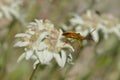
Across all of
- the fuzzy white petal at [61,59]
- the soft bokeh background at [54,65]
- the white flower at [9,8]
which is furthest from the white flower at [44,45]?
the white flower at [9,8]

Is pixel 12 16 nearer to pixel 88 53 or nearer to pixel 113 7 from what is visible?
pixel 88 53

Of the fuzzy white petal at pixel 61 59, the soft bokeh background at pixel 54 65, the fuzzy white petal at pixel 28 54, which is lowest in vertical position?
the fuzzy white petal at pixel 61 59

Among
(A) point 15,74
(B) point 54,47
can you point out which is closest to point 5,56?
(A) point 15,74

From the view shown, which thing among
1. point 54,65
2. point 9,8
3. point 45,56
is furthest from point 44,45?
point 9,8

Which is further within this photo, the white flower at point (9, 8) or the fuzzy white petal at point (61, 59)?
the white flower at point (9, 8)

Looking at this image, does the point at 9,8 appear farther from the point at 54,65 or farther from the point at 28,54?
the point at 28,54

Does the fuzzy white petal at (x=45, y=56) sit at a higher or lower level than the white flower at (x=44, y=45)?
lower

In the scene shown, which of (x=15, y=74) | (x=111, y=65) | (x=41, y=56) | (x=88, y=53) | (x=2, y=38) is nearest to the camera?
(x=41, y=56)

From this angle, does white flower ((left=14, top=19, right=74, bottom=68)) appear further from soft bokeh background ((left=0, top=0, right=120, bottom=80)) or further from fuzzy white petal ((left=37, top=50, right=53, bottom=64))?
soft bokeh background ((left=0, top=0, right=120, bottom=80))

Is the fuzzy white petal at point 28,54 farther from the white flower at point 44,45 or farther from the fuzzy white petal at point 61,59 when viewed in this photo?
the fuzzy white petal at point 61,59
